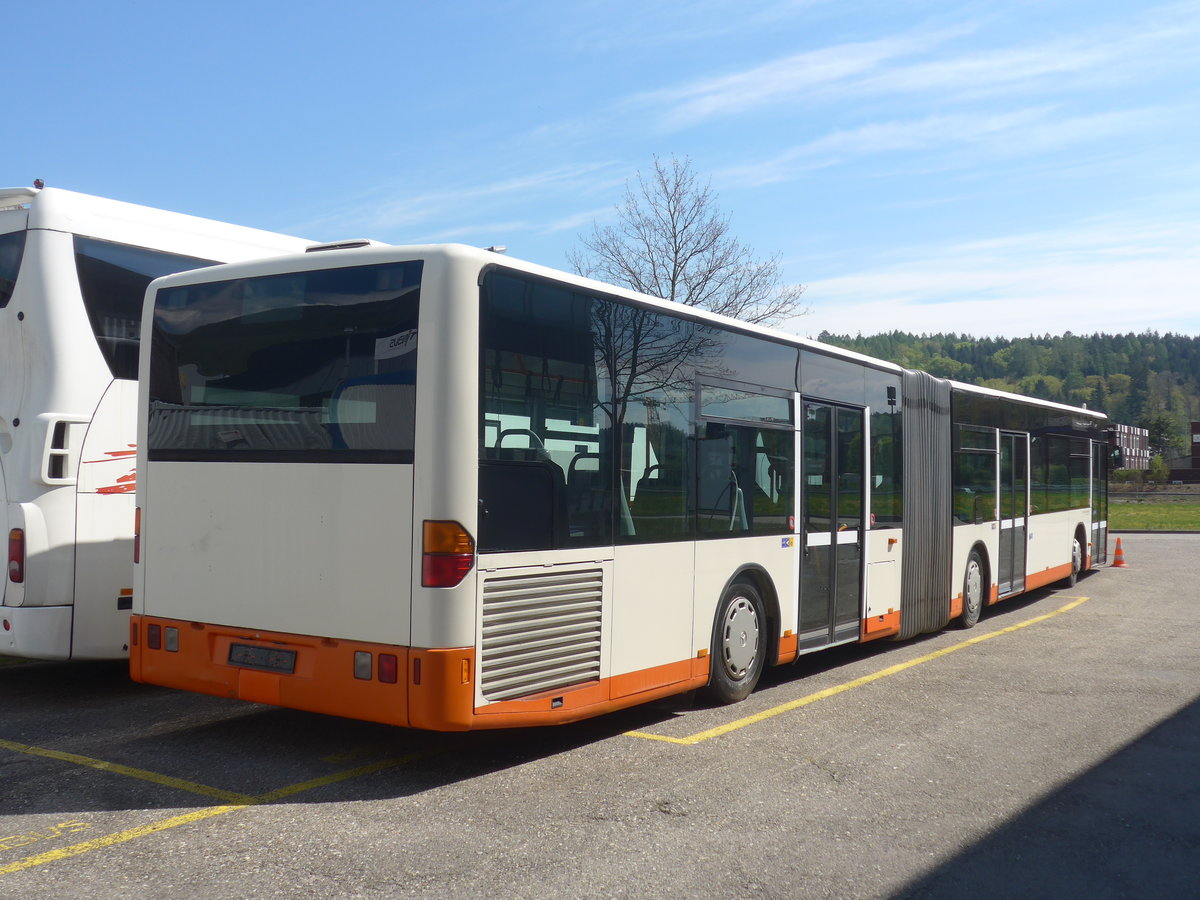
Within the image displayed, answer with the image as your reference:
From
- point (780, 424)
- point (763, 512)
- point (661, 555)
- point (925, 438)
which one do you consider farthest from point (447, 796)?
point (925, 438)

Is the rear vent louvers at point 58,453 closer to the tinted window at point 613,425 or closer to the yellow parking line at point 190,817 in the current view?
the yellow parking line at point 190,817

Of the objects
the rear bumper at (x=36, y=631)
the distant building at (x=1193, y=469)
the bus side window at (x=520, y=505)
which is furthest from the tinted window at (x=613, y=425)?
the distant building at (x=1193, y=469)

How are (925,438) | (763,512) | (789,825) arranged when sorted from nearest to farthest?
(789,825), (763,512), (925,438)

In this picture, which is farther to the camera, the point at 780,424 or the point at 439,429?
the point at 780,424

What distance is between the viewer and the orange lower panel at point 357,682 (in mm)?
5742

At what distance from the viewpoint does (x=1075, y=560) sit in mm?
18172

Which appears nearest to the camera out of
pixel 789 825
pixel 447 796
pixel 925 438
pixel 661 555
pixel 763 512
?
pixel 789 825

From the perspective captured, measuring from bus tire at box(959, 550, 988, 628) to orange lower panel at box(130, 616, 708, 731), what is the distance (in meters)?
7.05

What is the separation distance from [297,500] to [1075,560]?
1513 cm

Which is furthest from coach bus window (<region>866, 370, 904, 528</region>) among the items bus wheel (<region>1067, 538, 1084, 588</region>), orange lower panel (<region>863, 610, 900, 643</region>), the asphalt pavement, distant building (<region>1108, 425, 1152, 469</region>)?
distant building (<region>1108, 425, 1152, 469</region>)

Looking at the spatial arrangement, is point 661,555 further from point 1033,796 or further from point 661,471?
point 1033,796

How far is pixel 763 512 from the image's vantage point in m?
8.63

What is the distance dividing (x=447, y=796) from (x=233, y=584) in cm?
182

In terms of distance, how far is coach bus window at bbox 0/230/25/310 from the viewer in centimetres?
781
